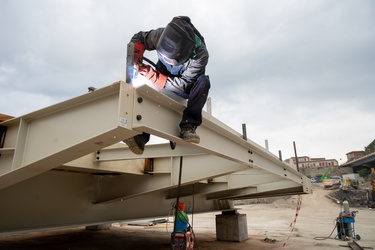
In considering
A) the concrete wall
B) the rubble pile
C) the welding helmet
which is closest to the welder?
the welding helmet

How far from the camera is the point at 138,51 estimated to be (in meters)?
2.77

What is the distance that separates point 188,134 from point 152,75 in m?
0.76

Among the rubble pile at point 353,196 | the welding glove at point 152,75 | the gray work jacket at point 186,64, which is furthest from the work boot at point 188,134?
the rubble pile at point 353,196

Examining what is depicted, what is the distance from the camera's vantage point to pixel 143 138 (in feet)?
9.98

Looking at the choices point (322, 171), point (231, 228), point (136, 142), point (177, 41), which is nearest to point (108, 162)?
point (136, 142)

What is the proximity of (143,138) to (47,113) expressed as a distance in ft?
3.28

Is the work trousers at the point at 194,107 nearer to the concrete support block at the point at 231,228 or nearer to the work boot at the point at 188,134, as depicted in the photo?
the work boot at the point at 188,134

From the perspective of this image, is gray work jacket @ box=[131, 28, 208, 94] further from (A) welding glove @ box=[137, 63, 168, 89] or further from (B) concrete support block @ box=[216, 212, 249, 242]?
(B) concrete support block @ box=[216, 212, 249, 242]

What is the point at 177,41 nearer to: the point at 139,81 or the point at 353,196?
the point at 139,81

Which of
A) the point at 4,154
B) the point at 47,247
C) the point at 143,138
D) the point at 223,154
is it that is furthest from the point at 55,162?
the point at 47,247

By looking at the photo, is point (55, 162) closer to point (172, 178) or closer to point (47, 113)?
point (47, 113)

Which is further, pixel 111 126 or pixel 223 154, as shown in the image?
pixel 223 154

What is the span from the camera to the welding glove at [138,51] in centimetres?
275

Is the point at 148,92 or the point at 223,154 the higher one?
the point at 148,92
